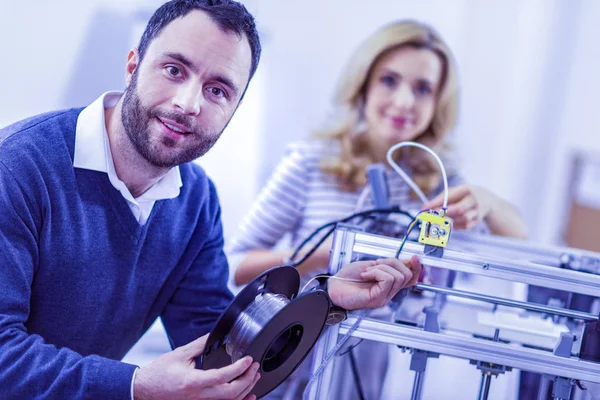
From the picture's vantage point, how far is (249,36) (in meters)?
0.99

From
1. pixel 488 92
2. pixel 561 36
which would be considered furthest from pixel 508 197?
pixel 561 36

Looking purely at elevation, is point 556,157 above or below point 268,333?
above

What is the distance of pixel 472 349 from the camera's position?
854 mm

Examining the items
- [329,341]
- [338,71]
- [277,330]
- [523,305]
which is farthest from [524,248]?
[338,71]

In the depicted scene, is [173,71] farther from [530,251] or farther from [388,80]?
[388,80]

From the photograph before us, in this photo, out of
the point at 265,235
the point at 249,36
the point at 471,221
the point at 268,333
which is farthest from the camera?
the point at 265,235

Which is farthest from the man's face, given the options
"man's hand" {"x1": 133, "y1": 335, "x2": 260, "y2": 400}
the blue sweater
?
"man's hand" {"x1": 133, "y1": 335, "x2": 260, "y2": 400}

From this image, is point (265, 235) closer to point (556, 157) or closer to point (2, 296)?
point (2, 296)

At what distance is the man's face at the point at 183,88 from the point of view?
0.93m

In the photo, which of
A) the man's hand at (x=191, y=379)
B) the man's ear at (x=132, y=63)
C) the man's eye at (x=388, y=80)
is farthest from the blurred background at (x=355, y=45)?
the man's hand at (x=191, y=379)

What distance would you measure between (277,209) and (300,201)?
63 mm

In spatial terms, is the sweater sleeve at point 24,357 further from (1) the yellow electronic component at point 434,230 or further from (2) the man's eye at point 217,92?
(1) the yellow electronic component at point 434,230

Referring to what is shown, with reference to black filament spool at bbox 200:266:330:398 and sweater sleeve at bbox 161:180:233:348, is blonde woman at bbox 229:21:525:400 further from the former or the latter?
black filament spool at bbox 200:266:330:398

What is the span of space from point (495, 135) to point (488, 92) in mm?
177
